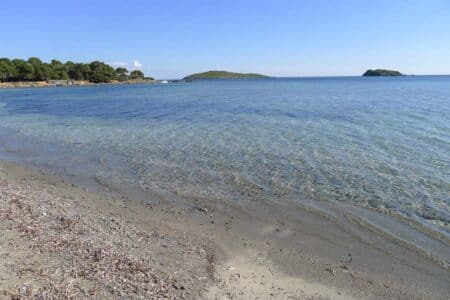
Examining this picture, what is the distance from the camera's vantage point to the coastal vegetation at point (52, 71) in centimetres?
14425

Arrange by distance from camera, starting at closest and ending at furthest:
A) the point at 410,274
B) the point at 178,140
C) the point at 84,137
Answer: the point at 410,274 < the point at 178,140 < the point at 84,137

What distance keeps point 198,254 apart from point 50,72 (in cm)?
16907

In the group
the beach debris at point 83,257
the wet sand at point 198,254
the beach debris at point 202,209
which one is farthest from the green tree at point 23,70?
the beach debris at point 202,209

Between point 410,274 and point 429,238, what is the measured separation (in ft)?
6.41

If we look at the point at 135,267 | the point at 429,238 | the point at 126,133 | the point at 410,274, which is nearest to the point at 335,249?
the point at 410,274

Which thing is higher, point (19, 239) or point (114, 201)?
point (19, 239)

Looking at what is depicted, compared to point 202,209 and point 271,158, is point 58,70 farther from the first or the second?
point 202,209

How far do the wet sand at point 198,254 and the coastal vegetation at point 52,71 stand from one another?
157 m

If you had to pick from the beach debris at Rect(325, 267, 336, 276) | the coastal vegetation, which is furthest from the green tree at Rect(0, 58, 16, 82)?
the beach debris at Rect(325, 267, 336, 276)

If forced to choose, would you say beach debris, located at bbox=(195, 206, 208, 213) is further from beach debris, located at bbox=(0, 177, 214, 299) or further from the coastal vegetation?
the coastal vegetation

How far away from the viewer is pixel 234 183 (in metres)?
13.1

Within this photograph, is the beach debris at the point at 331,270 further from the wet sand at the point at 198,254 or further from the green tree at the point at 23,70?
the green tree at the point at 23,70

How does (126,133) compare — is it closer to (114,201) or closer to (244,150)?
(244,150)

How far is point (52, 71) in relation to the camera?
157375 millimetres
